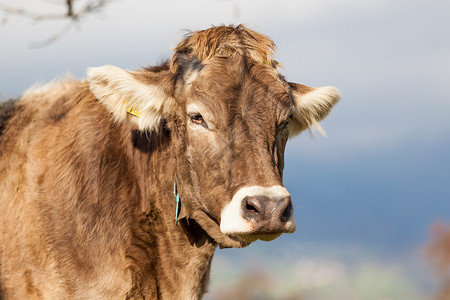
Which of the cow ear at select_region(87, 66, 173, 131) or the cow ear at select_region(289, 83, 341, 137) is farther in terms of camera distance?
the cow ear at select_region(289, 83, 341, 137)

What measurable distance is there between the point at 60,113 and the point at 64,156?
1.96 ft

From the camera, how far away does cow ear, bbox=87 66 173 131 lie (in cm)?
578

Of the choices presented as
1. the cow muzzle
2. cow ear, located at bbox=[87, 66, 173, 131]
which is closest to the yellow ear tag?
cow ear, located at bbox=[87, 66, 173, 131]

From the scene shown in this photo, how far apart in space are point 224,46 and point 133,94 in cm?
92

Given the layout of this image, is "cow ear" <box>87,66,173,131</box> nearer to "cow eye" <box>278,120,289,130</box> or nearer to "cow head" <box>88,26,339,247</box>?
"cow head" <box>88,26,339,247</box>

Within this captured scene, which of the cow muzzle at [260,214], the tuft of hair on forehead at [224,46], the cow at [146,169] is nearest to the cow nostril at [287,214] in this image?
the cow muzzle at [260,214]

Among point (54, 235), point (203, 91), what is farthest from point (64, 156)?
point (203, 91)

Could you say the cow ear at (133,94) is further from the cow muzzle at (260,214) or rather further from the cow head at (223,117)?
the cow muzzle at (260,214)

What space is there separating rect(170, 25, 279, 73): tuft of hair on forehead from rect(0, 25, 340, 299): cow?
0.04 feet

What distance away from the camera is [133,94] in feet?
19.0

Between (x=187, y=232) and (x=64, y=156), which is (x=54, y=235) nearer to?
(x=64, y=156)

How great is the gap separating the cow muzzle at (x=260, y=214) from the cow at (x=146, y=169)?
0.30 meters

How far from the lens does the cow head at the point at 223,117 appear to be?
4891mm

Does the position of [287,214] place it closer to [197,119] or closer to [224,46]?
[197,119]
